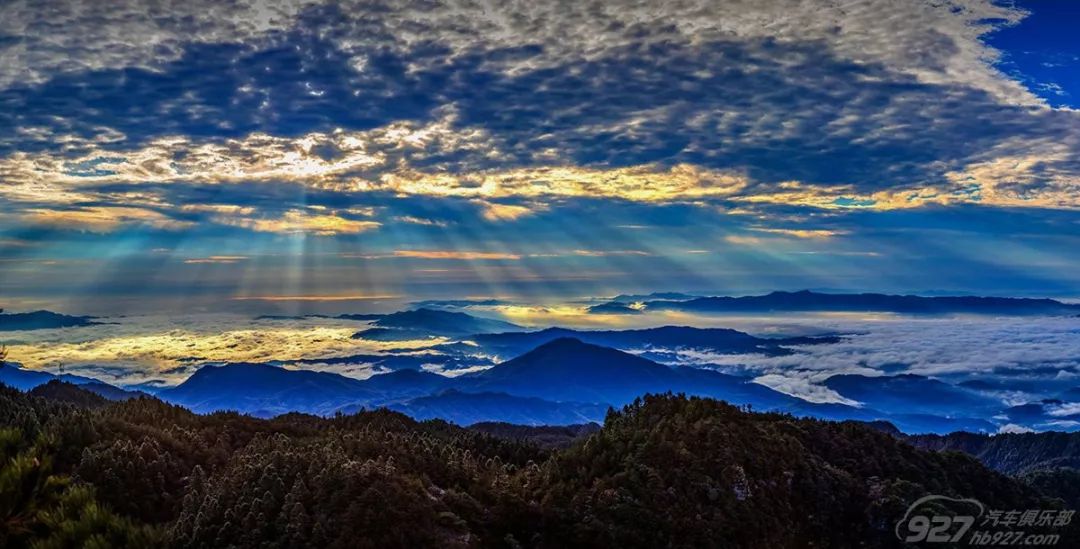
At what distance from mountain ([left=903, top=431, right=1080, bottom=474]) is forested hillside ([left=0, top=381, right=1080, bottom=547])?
12995 cm

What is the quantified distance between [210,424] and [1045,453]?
16695 cm

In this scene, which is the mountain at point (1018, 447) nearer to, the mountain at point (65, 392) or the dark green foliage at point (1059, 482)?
the dark green foliage at point (1059, 482)

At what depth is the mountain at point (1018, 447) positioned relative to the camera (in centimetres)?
14462

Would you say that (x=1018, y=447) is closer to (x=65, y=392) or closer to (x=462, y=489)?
(x=65, y=392)

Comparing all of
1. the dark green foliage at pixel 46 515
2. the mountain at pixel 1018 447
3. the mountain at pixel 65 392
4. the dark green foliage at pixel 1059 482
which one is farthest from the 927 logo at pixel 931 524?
the mountain at pixel 1018 447

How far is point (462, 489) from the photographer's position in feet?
69.7

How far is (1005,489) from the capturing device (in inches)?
1510

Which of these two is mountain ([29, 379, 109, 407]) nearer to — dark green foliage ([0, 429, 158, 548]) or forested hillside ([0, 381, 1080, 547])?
forested hillside ([0, 381, 1080, 547])

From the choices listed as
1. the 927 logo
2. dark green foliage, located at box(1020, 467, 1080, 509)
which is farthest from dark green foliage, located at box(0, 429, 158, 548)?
dark green foliage, located at box(1020, 467, 1080, 509)

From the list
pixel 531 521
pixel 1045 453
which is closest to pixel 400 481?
pixel 531 521

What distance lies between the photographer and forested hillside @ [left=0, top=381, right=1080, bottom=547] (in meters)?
17.4

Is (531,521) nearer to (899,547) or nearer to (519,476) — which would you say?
(519,476)

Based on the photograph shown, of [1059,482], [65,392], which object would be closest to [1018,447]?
[1059,482]

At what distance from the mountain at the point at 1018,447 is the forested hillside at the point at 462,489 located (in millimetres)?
129946
